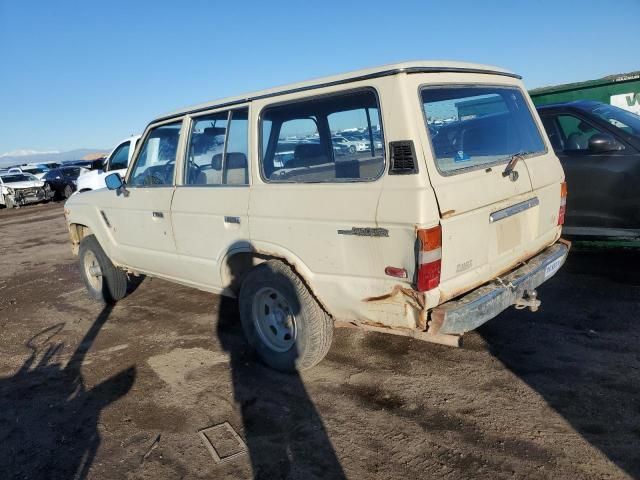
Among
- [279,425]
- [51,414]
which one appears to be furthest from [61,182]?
[279,425]

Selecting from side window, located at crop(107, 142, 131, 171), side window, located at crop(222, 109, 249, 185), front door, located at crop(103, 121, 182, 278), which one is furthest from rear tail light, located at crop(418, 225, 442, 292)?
side window, located at crop(107, 142, 131, 171)

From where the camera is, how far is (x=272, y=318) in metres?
3.84

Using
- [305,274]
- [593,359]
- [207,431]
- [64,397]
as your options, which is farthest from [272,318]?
[593,359]

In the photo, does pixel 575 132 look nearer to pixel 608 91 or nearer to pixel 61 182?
pixel 608 91

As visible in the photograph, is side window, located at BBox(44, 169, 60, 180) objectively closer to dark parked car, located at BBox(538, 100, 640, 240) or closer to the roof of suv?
the roof of suv

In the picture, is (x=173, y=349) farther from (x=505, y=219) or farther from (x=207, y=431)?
(x=505, y=219)

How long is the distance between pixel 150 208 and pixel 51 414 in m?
1.89

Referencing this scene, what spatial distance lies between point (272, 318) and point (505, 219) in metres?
1.83

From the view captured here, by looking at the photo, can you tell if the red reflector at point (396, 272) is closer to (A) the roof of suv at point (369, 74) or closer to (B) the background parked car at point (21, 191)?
(A) the roof of suv at point (369, 74)

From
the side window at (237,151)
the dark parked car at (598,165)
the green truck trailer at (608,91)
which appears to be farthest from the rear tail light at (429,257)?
the green truck trailer at (608,91)

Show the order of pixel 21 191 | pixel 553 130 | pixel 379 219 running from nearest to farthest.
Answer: pixel 379 219, pixel 553 130, pixel 21 191

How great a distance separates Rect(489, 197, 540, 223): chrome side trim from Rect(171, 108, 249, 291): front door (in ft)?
5.55

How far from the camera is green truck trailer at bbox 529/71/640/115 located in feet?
24.0

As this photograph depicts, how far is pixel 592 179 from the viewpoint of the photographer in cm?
517
